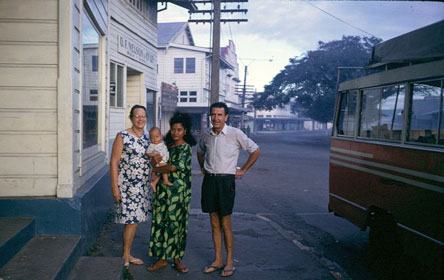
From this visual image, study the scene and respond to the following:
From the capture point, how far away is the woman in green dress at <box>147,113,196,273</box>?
444 centimetres

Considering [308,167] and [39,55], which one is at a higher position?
[39,55]

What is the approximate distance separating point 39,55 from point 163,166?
5.92 ft

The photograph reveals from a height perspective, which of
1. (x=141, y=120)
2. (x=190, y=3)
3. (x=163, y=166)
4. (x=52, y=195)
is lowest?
(x=52, y=195)

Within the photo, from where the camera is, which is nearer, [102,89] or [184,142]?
[184,142]

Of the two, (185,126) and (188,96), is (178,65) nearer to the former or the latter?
(188,96)

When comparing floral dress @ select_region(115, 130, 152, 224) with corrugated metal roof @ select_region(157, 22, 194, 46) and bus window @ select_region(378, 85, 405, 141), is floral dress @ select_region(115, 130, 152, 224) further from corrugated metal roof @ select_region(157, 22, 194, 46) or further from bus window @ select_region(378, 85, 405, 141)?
corrugated metal roof @ select_region(157, 22, 194, 46)

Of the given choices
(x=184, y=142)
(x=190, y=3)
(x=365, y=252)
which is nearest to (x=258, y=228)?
(x=365, y=252)

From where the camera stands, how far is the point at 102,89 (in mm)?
7676

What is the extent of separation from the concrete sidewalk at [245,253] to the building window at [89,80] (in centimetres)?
162

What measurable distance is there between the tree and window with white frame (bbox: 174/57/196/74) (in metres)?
10.7

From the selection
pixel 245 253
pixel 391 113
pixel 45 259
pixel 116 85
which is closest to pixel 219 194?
pixel 245 253

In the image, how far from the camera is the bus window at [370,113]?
5.51 m

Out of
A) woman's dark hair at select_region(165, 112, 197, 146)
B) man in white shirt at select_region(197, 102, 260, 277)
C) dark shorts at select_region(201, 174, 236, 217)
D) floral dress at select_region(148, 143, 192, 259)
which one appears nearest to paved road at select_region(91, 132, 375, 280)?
floral dress at select_region(148, 143, 192, 259)

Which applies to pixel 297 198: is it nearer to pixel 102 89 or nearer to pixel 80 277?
pixel 102 89
